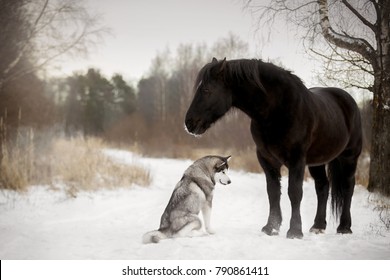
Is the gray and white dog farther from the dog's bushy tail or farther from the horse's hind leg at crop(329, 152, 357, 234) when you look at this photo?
the horse's hind leg at crop(329, 152, 357, 234)

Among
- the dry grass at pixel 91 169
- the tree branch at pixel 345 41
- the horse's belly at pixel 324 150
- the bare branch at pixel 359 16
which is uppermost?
the bare branch at pixel 359 16

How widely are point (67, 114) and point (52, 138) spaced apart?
93 cm

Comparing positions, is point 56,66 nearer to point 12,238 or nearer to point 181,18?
point 181,18

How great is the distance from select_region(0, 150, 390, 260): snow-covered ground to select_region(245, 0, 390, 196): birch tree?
5.52 feet

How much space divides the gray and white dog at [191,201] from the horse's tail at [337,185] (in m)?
1.81

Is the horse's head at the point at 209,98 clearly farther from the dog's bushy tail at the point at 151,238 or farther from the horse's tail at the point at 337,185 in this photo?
the horse's tail at the point at 337,185

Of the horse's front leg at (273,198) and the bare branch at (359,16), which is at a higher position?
the bare branch at (359,16)

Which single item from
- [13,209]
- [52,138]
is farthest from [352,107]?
[52,138]

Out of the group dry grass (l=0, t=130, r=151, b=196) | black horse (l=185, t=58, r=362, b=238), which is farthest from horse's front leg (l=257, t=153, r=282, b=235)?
dry grass (l=0, t=130, r=151, b=196)

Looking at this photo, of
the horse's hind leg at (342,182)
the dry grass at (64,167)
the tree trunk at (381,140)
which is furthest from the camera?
the dry grass at (64,167)

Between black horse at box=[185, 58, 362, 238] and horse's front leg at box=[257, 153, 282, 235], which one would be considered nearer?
black horse at box=[185, 58, 362, 238]

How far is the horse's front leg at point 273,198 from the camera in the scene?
455 cm

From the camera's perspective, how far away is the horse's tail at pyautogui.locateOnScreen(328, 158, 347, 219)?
5.29 m

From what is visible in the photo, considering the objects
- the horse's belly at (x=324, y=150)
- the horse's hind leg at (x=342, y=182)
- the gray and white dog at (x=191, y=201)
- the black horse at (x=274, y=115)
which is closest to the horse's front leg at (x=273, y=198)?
the black horse at (x=274, y=115)
